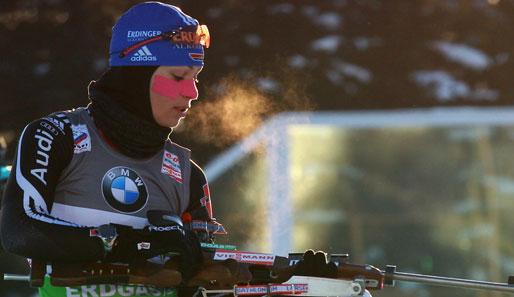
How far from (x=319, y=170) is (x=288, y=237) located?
0.51 m

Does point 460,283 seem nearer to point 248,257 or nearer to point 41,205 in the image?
point 248,257

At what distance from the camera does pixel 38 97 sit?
228 inches

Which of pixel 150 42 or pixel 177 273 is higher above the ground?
pixel 150 42

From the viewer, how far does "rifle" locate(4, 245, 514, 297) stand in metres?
2.23

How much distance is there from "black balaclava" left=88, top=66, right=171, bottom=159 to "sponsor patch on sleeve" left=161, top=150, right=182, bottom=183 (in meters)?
0.05

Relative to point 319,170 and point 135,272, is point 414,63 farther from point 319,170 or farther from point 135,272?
point 135,272

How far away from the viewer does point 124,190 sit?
8.11 feet

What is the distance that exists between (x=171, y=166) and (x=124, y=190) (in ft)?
0.73

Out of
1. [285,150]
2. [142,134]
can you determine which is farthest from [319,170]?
[142,134]

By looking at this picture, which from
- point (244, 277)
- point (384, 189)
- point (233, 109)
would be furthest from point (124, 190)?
point (384, 189)

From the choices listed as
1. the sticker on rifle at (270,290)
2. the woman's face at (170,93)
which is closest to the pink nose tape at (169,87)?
the woman's face at (170,93)

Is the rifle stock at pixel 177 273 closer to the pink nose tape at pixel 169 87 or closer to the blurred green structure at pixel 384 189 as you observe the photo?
the pink nose tape at pixel 169 87

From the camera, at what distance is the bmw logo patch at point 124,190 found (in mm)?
2441

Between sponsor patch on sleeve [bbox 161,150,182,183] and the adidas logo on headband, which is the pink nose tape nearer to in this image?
the adidas logo on headband
